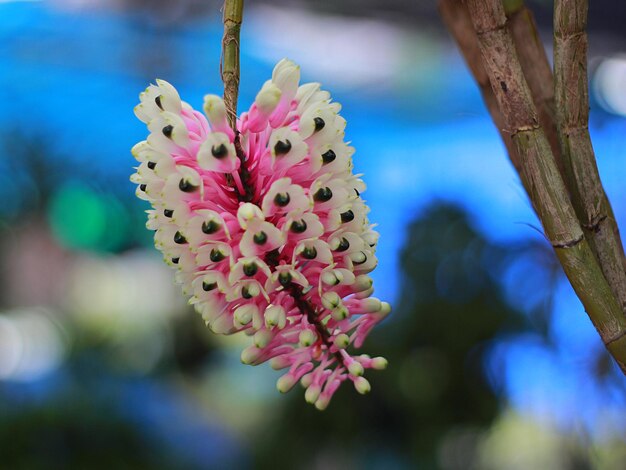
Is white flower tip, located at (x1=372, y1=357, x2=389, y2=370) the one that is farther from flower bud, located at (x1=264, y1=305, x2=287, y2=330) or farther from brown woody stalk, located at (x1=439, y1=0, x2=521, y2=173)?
brown woody stalk, located at (x1=439, y1=0, x2=521, y2=173)

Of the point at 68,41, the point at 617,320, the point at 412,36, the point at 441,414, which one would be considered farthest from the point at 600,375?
the point at 68,41

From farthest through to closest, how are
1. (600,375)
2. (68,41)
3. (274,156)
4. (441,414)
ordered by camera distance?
(68,41) < (441,414) < (600,375) < (274,156)

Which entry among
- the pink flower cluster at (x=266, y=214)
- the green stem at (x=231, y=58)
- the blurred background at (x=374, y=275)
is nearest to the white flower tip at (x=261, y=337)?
the pink flower cluster at (x=266, y=214)

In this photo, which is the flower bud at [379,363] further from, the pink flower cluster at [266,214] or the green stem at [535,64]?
the green stem at [535,64]

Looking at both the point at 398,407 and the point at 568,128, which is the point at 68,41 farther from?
the point at 568,128

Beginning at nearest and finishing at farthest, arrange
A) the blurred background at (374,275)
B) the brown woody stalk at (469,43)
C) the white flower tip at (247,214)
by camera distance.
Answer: the white flower tip at (247,214)
the brown woody stalk at (469,43)
the blurred background at (374,275)

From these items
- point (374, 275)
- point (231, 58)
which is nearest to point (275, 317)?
point (231, 58)

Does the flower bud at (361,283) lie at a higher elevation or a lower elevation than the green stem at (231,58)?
lower

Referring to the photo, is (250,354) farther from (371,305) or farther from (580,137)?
(580,137)
